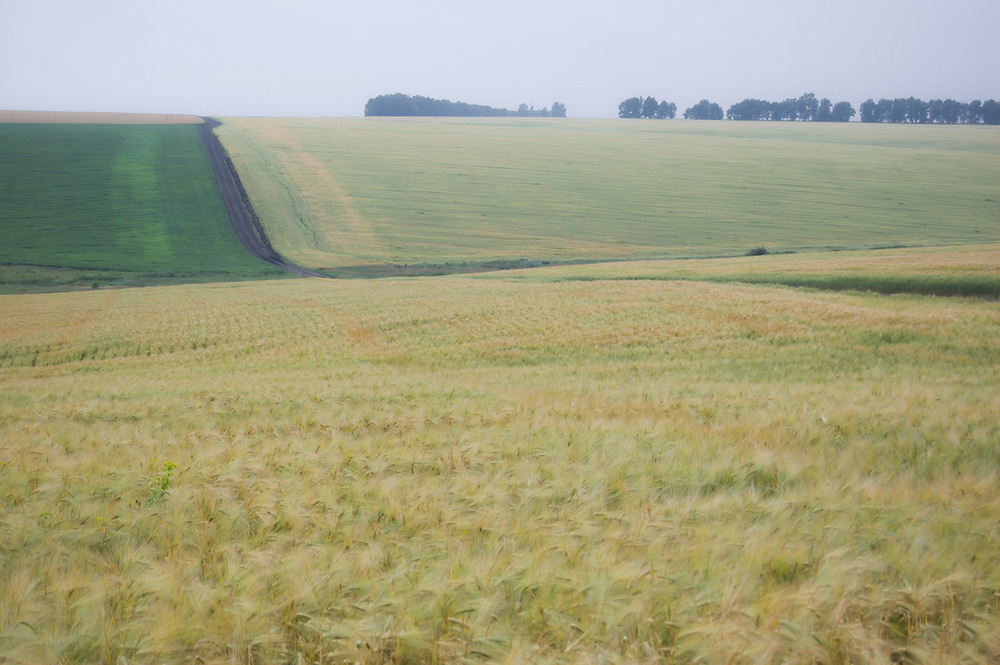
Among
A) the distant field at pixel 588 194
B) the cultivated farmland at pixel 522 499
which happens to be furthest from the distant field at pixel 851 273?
the distant field at pixel 588 194

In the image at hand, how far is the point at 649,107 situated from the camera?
172500mm

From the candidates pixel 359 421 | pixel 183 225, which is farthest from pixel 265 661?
pixel 183 225

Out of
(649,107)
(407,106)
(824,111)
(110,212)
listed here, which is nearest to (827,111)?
(824,111)

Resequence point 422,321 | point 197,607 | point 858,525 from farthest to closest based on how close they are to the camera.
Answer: point 422,321 < point 858,525 < point 197,607

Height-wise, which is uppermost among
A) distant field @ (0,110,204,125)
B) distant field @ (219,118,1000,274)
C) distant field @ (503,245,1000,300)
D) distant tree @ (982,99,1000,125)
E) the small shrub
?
distant tree @ (982,99,1000,125)

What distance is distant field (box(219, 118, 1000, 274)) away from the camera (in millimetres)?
51438

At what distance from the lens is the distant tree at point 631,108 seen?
174m

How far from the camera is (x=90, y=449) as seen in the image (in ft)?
15.6

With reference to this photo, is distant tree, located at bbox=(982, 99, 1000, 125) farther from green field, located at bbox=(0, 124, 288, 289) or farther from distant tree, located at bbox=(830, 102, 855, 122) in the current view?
green field, located at bbox=(0, 124, 288, 289)

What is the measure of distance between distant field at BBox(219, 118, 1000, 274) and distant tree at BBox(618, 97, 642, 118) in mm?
77185

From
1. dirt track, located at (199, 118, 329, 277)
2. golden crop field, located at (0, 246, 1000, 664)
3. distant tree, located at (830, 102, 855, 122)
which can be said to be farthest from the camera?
distant tree, located at (830, 102, 855, 122)

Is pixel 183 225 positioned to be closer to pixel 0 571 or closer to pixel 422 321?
pixel 422 321

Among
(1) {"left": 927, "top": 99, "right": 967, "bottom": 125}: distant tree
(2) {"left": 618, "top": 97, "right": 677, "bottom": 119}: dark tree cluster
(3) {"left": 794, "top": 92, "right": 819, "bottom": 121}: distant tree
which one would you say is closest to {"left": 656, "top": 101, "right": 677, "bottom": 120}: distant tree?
(2) {"left": 618, "top": 97, "right": 677, "bottom": 119}: dark tree cluster

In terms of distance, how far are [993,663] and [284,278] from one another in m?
44.6
